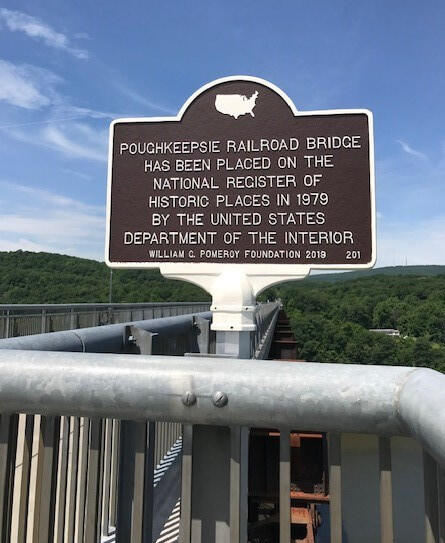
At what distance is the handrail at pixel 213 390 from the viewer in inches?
51.3

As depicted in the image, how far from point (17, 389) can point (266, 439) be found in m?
5.61

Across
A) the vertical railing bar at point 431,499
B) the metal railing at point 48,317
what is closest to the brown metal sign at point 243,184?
the vertical railing bar at point 431,499

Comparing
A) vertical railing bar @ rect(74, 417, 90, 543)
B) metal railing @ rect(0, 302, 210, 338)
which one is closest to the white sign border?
vertical railing bar @ rect(74, 417, 90, 543)

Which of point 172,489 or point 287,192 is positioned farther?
point 172,489

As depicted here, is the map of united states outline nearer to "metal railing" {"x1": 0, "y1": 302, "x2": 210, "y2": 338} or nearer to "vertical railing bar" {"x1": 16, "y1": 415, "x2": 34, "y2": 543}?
"vertical railing bar" {"x1": 16, "y1": 415, "x2": 34, "y2": 543}

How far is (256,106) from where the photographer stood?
3.36 metres

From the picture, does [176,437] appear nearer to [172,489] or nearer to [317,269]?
[172,489]

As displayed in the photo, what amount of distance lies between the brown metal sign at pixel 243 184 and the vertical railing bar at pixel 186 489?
6.02ft

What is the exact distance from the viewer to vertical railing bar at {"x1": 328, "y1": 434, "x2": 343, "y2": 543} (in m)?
1.38

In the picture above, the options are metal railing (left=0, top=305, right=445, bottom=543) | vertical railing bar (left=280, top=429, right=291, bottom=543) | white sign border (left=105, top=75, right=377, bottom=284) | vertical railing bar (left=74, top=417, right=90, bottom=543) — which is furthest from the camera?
white sign border (left=105, top=75, right=377, bottom=284)

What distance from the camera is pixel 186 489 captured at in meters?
1.51

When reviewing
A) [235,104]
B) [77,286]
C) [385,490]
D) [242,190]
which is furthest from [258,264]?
[77,286]

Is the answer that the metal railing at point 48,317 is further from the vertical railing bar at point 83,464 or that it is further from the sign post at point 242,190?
the vertical railing bar at point 83,464

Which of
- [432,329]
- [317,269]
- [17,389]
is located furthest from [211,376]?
[432,329]
